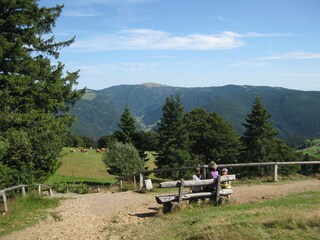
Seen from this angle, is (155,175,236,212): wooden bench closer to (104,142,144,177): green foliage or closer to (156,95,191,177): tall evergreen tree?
(104,142,144,177): green foliage

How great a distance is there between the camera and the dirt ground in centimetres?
1199

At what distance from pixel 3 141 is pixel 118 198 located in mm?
9159

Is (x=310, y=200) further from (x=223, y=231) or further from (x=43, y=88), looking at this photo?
(x=43, y=88)

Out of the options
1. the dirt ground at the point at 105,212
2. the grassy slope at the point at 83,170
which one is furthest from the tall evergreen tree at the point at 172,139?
the dirt ground at the point at 105,212

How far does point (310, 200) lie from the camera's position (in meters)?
13.7

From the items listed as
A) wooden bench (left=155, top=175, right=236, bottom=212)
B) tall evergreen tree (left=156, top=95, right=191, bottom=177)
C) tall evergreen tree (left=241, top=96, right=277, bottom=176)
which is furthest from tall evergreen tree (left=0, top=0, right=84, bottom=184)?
tall evergreen tree (left=241, top=96, right=277, bottom=176)

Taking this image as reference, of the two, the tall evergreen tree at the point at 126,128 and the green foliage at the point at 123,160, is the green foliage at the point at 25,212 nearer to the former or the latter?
the green foliage at the point at 123,160

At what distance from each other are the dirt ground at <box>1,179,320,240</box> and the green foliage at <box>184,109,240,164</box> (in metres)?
44.8

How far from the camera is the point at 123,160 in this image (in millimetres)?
49781

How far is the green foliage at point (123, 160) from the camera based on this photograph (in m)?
49.8

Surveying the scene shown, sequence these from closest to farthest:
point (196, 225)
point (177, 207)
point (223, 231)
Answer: point (223, 231), point (196, 225), point (177, 207)

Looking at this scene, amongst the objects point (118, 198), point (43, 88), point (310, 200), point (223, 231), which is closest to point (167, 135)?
point (43, 88)

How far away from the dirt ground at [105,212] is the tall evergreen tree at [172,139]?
3903 cm

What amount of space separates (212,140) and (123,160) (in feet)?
69.2
